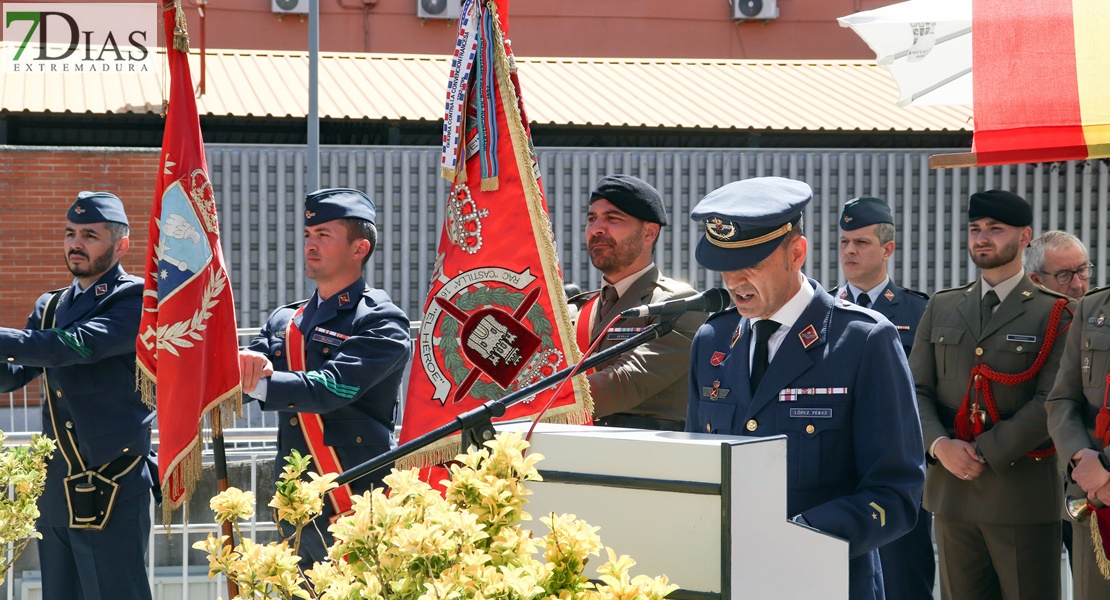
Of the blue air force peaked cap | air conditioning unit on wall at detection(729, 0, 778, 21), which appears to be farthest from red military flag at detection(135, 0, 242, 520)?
air conditioning unit on wall at detection(729, 0, 778, 21)

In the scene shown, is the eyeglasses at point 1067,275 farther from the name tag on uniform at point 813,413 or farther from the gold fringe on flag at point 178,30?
the gold fringe on flag at point 178,30

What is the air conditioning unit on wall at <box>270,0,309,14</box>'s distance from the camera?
42.5 feet

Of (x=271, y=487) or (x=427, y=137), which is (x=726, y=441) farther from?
(x=427, y=137)

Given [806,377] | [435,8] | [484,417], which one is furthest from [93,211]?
[435,8]

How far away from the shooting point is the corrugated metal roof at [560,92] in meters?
10.5

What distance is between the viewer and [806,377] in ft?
7.98

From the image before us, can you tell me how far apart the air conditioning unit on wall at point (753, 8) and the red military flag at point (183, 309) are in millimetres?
11152

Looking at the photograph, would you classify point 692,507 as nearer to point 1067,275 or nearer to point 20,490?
point 20,490

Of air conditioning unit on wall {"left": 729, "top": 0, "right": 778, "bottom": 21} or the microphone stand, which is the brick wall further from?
the microphone stand

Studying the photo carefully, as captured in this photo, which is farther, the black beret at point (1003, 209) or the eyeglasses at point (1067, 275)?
the eyeglasses at point (1067, 275)

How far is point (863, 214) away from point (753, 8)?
925 cm

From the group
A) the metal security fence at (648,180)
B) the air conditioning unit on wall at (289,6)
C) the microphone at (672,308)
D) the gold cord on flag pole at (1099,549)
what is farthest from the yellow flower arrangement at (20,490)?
the air conditioning unit on wall at (289,6)

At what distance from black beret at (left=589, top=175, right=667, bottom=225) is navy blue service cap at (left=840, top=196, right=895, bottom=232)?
4.90ft

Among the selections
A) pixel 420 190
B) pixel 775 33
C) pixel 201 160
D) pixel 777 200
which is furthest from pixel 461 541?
pixel 775 33
